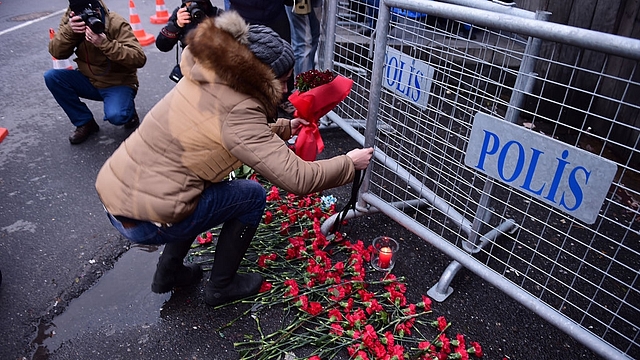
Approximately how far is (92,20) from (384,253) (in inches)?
109

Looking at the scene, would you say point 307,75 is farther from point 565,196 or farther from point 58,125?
point 58,125

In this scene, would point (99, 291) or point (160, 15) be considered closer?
point (99, 291)

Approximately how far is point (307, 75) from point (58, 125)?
321cm

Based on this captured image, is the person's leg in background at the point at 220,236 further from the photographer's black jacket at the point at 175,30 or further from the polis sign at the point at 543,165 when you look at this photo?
the photographer's black jacket at the point at 175,30

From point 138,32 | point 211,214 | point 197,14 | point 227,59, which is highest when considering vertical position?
point 227,59

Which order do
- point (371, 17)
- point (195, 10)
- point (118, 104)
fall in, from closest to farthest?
1. point (371, 17)
2. point (195, 10)
3. point (118, 104)

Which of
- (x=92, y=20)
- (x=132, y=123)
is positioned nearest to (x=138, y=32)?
(x=132, y=123)

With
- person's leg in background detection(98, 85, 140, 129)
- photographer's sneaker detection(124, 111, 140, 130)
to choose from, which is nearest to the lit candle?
person's leg in background detection(98, 85, 140, 129)

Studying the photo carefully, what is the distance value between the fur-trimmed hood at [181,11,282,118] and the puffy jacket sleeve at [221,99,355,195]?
90 millimetres

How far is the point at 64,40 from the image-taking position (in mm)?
3744

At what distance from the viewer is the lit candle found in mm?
2824

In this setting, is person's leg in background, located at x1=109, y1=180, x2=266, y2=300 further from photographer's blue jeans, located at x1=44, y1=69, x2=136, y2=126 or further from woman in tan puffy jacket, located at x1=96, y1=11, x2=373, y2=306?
photographer's blue jeans, located at x1=44, y1=69, x2=136, y2=126

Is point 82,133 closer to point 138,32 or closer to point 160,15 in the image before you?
point 138,32

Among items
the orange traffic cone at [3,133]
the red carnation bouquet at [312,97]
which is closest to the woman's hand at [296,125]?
the red carnation bouquet at [312,97]
